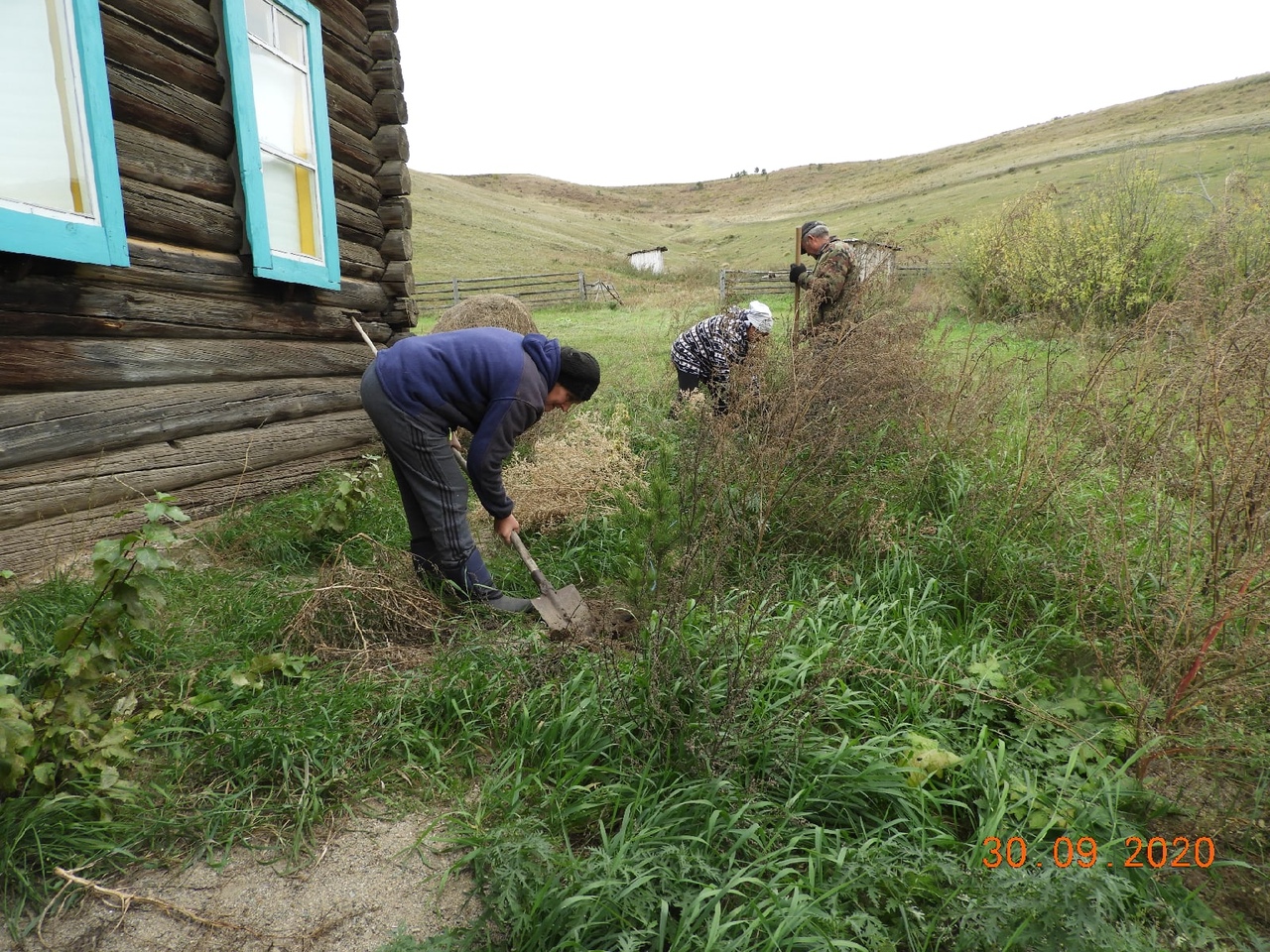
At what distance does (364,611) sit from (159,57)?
10.2ft

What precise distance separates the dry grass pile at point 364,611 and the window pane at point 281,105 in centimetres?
297

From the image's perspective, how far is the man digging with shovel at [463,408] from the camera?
10.2 ft

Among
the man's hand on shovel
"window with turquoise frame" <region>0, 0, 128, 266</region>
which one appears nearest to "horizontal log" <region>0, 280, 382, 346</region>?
"window with turquoise frame" <region>0, 0, 128, 266</region>

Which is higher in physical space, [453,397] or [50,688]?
[453,397]

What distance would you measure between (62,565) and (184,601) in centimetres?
66

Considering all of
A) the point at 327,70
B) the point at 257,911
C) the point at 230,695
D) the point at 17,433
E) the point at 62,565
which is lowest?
the point at 257,911

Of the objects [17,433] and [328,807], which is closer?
[328,807]

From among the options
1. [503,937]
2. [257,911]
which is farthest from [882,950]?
[257,911]

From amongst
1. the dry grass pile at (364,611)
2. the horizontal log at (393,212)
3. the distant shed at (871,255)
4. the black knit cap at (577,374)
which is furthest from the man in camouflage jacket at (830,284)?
the dry grass pile at (364,611)

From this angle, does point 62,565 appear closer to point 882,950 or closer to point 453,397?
point 453,397

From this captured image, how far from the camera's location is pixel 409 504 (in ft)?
11.4

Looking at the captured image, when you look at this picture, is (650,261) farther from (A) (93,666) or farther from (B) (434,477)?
(A) (93,666)

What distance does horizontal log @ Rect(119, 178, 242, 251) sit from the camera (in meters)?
3.51

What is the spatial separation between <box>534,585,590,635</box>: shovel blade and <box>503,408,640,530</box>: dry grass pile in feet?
3.36
